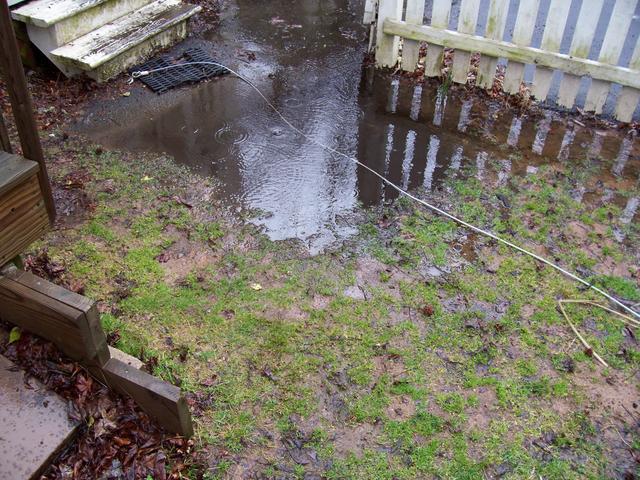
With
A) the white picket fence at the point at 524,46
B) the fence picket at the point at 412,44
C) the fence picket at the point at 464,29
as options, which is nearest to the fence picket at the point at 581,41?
the white picket fence at the point at 524,46

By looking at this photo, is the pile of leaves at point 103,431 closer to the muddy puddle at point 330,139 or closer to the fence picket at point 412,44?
the muddy puddle at point 330,139

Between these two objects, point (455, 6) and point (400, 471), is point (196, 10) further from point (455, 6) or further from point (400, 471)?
point (400, 471)

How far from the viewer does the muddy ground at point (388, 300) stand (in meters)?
2.92

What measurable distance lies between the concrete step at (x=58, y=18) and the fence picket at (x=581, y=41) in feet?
14.0

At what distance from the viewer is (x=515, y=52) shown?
17.3 feet

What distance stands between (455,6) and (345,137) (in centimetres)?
344

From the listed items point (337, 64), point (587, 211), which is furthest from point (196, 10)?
point (587, 211)

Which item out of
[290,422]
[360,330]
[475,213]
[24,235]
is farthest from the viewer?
[475,213]

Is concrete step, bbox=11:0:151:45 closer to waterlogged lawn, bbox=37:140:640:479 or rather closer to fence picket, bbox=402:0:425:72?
waterlogged lawn, bbox=37:140:640:479

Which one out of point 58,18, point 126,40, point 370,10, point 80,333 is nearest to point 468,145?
point 370,10

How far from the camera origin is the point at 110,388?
2.74 meters

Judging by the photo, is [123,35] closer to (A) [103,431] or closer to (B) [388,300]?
(B) [388,300]

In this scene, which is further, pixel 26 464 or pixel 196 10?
pixel 196 10

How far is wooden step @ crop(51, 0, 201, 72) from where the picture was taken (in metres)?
5.29
